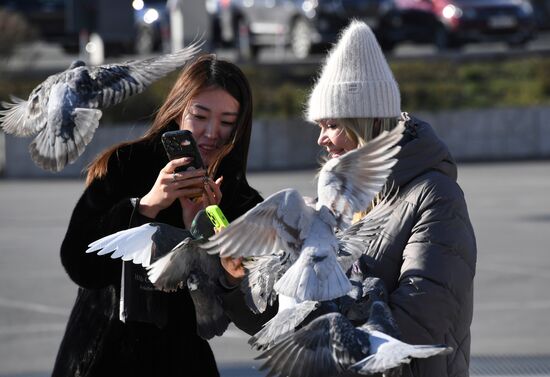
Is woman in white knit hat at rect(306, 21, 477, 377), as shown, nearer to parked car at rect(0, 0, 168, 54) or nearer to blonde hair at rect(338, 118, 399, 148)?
blonde hair at rect(338, 118, 399, 148)

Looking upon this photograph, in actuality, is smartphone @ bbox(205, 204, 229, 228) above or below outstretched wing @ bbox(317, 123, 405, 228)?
below

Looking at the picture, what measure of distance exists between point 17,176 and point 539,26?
16414mm

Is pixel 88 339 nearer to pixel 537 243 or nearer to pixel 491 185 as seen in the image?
pixel 537 243

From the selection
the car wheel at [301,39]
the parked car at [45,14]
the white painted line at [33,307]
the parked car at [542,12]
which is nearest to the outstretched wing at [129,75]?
the white painted line at [33,307]

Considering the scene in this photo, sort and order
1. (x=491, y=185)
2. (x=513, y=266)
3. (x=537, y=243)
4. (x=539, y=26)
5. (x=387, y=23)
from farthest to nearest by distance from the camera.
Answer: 1. (x=539, y=26)
2. (x=387, y=23)
3. (x=491, y=185)
4. (x=537, y=243)
5. (x=513, y=266)

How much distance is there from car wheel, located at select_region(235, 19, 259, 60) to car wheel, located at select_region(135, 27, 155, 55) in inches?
77.6

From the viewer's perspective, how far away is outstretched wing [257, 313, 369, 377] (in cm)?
288

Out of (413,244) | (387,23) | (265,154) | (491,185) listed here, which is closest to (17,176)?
(265,154)

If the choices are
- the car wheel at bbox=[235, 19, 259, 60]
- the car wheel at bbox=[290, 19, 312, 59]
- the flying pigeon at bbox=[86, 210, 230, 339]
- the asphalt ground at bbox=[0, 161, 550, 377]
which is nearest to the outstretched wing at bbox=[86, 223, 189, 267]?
the flying pigeon at bbox=[86, 210, 230, 339]

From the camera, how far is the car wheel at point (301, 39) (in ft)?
82.1

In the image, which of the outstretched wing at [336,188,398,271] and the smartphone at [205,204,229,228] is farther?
the smartphone at [205,204,229,228]

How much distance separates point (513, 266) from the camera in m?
10.8

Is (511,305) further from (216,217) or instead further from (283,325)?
(283,325)

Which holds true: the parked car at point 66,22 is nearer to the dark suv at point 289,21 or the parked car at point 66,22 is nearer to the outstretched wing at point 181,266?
the dark suv at point 289,21
